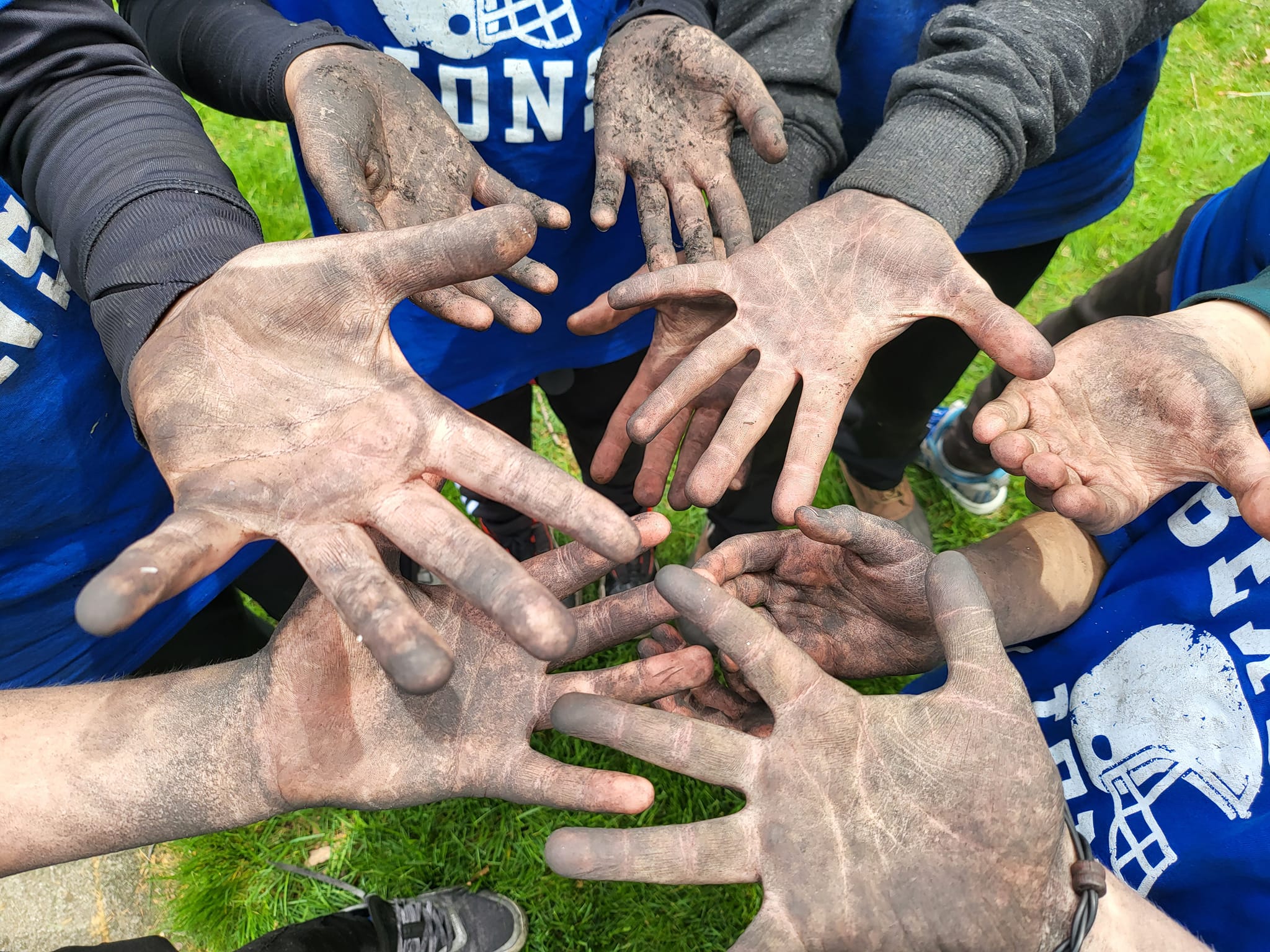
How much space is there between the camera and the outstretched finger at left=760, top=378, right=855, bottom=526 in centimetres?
150

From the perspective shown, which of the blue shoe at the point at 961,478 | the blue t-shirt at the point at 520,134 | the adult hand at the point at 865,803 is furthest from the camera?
the blue shoe at the point at 961,478

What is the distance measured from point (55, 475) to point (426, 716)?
0.90m

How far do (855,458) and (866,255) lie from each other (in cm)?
150

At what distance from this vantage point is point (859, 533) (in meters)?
1.44

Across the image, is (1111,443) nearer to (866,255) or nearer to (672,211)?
(866,255)

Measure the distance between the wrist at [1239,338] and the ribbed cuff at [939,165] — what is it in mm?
489

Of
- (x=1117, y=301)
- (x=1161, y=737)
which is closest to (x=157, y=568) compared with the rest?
(x=1161, y=737)

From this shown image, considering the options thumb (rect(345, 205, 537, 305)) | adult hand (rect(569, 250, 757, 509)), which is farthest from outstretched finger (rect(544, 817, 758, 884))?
thumb (rect(345, 205, 537, 305))

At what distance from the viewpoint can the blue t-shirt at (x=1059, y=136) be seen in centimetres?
205

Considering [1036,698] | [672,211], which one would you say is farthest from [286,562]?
[1036,698]

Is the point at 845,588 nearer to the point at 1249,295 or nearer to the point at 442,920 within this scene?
the point at 1249,295

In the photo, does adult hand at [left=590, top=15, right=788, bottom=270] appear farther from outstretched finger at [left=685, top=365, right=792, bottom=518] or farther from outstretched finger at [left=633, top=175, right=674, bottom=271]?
outstretched finger at [left=685, top=365, right=792, bottom=518]

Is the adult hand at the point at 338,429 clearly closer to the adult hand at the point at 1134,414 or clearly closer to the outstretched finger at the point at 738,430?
the outstretched finger at the point at 738,430

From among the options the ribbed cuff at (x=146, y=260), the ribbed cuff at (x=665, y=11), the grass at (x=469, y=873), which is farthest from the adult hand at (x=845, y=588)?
the ribbed cuff at (x=665, y=11)
